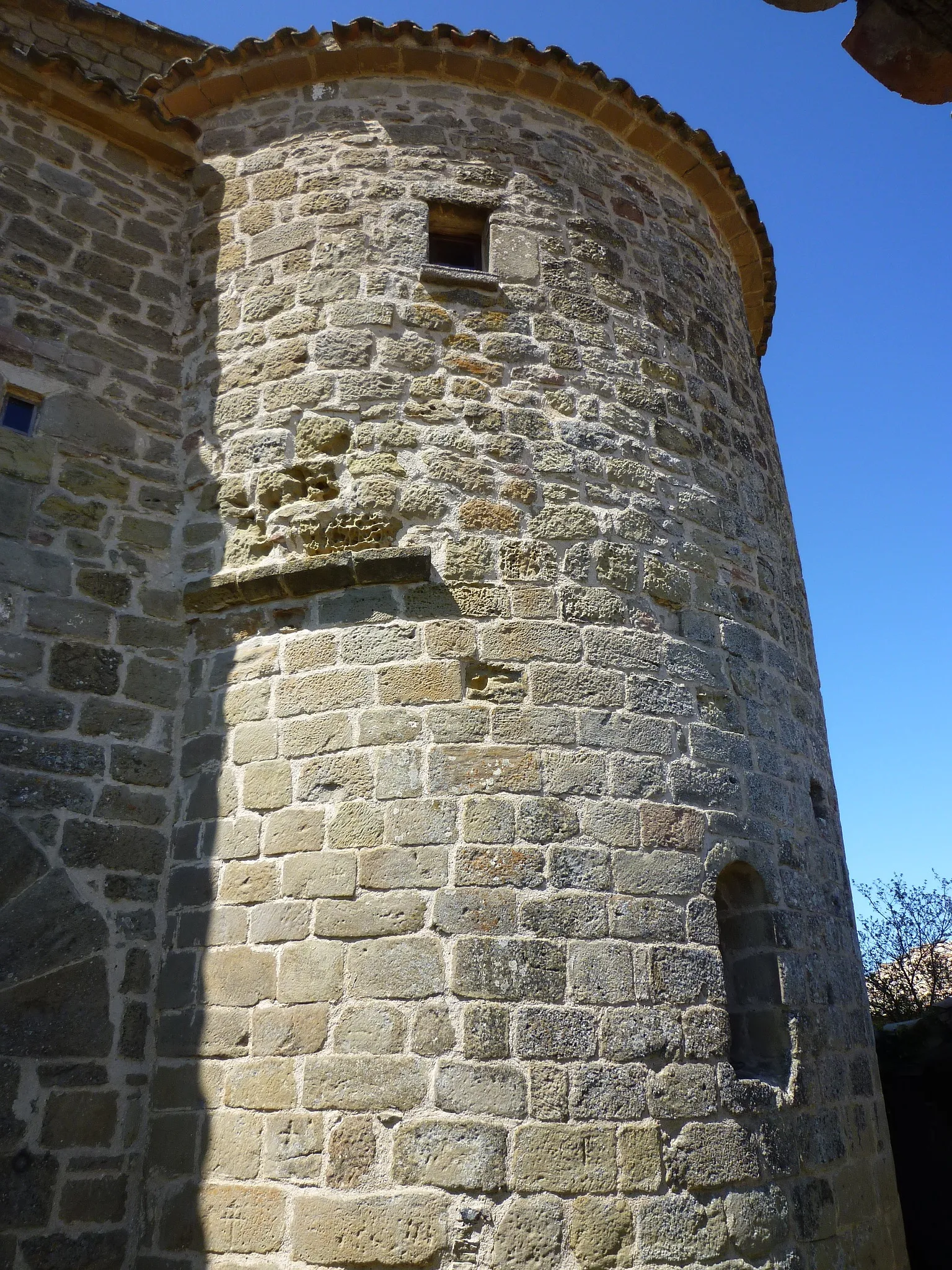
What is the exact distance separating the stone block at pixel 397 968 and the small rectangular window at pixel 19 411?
9.28ft

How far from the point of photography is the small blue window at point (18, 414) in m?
4.76

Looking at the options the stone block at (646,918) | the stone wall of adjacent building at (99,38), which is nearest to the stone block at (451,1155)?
the stone block at (646,918)

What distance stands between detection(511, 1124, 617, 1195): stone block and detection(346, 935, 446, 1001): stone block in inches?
23.3

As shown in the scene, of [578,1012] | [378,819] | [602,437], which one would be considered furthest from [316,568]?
[578,1012]

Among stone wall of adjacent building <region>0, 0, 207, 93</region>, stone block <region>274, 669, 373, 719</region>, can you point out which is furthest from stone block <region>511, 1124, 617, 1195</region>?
stone wall of adjacent building <region>0, 0, 207, 93</region>

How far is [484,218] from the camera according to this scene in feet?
17.6

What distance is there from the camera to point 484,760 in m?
4.13

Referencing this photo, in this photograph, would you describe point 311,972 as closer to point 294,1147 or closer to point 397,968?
point 397,968

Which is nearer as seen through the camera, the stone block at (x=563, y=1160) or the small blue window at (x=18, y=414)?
the stone block at (x=563, y=1160)

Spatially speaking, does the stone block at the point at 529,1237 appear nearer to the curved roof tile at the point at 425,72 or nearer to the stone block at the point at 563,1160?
the stone block at the point at 563,1160

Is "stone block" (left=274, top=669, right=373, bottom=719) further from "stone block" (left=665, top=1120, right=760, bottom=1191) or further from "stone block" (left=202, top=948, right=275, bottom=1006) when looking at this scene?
"stone block" (left=665, top=1120, right=760, bottom=1191)

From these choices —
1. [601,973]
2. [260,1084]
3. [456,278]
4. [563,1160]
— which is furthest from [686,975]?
[456,278]

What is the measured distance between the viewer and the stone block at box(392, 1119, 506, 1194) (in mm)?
3541

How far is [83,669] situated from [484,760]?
72.4 inches
